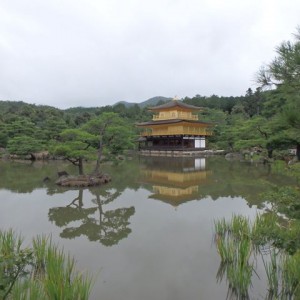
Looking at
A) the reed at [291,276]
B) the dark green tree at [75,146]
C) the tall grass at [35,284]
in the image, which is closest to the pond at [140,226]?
the reed at [291,276]

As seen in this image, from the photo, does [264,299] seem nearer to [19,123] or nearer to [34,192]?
[34,192]

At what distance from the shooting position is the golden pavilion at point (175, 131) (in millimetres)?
29250

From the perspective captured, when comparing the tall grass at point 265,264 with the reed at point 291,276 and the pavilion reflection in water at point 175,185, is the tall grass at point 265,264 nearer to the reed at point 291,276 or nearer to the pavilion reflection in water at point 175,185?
the reed at point 291,276

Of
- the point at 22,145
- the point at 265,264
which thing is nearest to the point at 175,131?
the point at 22,145

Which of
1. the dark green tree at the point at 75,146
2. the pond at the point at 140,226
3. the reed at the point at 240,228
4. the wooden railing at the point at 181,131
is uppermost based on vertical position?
the wooden railing at the point at 181,131

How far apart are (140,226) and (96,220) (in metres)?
1.19

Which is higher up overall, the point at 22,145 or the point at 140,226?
the point at 22,145

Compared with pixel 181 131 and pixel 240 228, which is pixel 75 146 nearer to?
pixel 240 228

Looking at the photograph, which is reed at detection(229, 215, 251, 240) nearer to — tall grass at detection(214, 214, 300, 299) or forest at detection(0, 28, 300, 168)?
tall grass at detection(214, 214, 300, 299)

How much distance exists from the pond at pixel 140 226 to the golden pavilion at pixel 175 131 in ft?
54.2

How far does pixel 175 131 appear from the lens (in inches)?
1161

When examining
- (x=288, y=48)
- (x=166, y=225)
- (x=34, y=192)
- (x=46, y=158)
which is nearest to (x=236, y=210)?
(x=166, y=225)

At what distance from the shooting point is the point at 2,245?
3.87 metres

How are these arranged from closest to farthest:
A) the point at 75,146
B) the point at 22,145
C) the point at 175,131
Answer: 1. the point at 75,146
2. the point at 22,145
3. the point at 175,131
